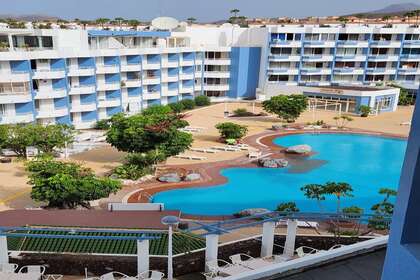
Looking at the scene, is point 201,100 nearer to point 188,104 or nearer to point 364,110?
point 188,104

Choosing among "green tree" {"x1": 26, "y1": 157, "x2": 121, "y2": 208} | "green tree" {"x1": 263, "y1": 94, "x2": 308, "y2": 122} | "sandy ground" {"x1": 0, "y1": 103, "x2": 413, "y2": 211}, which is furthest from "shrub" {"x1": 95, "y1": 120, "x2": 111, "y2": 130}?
"green tree" {"x1": 26, "y1": 157, "x2": 121, "y2": 208}

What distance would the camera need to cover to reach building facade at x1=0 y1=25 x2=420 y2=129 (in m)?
35.4

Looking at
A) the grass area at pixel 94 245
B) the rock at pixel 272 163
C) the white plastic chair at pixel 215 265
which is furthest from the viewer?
the rock at pixel 272 163

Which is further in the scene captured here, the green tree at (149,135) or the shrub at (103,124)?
the shrub at (103,124)

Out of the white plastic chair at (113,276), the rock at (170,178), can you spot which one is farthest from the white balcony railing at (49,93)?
the white plastic chair at (113,276)

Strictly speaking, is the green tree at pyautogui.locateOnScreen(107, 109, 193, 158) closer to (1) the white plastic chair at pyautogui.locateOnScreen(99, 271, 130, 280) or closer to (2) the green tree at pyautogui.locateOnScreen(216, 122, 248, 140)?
(2) the green tree at pyautogui.locateOnScreen(216, 122, 248, 140)

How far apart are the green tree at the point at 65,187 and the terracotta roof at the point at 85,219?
113 inches

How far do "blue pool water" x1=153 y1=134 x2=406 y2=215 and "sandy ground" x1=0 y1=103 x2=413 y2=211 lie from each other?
14.7ft

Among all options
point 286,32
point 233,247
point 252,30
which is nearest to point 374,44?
point 286,32

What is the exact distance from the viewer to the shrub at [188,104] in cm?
4803

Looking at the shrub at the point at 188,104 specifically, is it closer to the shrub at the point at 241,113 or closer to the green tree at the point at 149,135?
the shrub at the point at 241,113

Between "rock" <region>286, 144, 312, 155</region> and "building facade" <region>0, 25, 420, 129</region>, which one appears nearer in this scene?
"rock" <region>286, 144, 312, 155</region>

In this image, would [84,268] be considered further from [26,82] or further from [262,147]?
[26,82]

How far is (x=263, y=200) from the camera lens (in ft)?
73.4
